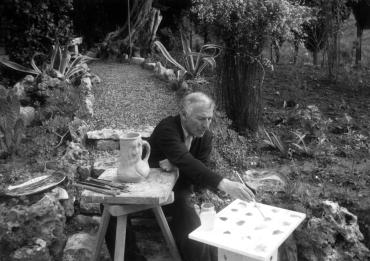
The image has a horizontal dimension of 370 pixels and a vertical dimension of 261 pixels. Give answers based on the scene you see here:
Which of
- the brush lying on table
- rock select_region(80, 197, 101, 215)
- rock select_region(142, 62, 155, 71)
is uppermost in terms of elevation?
rock select_region(142, 62, 155, 71)

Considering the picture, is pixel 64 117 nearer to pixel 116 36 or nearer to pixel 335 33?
pixel 335 33

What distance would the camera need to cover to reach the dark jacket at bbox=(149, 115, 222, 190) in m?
3.16

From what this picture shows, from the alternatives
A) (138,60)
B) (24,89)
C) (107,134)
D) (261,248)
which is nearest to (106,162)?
(107,134)

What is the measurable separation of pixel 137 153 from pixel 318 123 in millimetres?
2903

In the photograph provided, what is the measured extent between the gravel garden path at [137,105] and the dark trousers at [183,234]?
409mm

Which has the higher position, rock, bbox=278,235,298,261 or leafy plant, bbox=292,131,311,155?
leafy plant, bbox=292,131,311,155

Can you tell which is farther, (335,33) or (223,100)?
(335,33)

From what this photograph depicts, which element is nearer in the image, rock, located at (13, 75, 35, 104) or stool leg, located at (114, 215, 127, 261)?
stool leg, located at (114, 215, 127, 261)

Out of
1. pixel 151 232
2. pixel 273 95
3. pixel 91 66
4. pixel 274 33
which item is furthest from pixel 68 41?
pixel 151 232

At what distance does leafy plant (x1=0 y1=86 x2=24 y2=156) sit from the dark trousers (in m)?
1.80

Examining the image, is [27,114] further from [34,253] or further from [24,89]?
[34,253]

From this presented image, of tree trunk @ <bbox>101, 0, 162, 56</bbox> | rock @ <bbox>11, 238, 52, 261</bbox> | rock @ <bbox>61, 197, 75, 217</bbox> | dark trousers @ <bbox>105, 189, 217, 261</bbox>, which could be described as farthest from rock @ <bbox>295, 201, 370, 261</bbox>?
tree trunk @ <bbox>101, 0, 162, 56</bbox>

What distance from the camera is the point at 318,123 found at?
5.42 m

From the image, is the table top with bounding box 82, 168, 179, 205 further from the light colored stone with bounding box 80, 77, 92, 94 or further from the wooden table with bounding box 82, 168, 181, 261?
the light colored stone with bounding box 80, 77, 92, 94
